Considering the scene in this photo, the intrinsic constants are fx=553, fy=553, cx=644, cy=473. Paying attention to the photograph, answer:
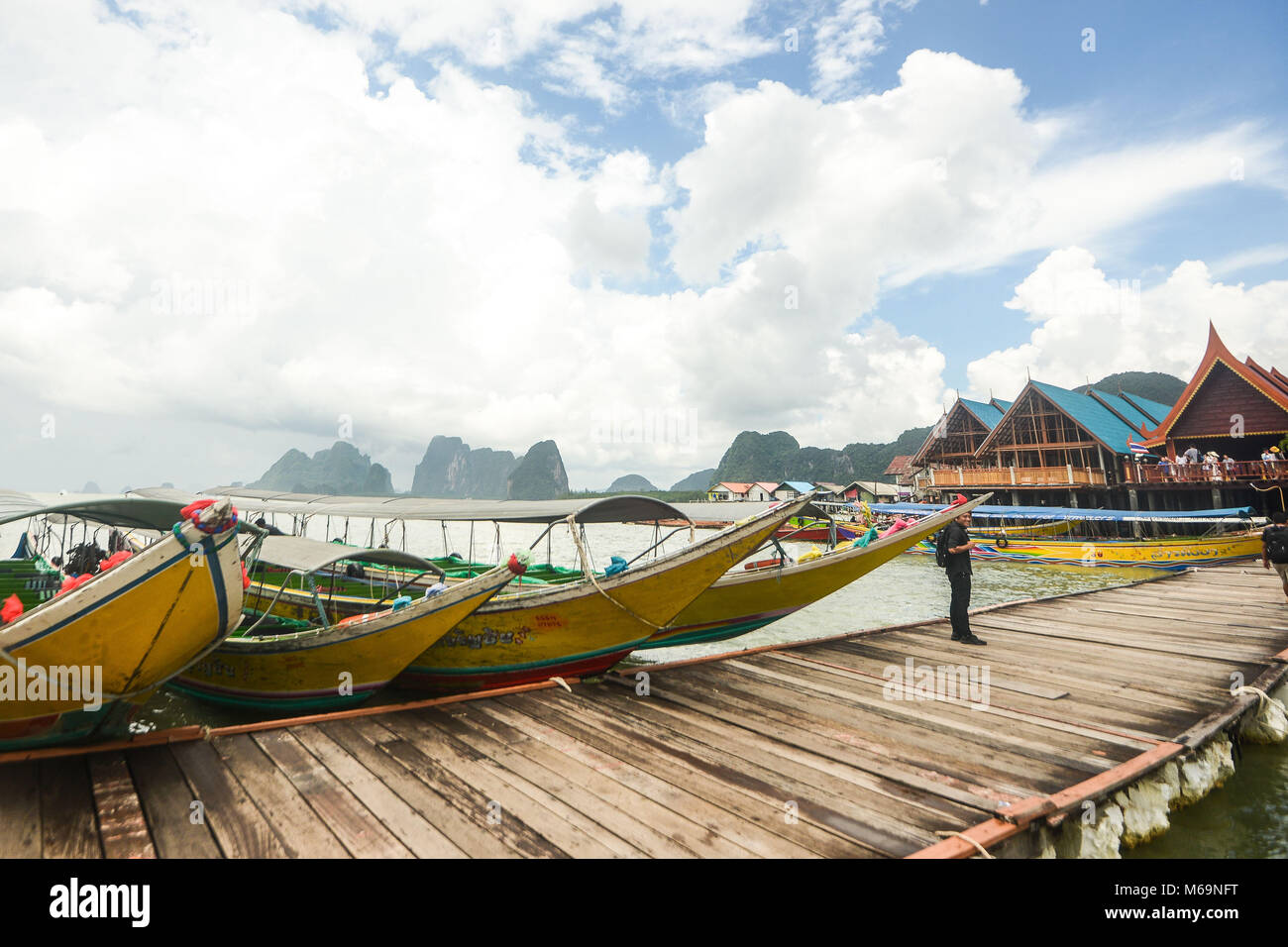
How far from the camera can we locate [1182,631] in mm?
8281

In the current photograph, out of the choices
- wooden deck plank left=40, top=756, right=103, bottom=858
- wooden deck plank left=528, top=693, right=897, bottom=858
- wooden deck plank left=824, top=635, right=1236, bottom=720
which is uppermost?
wooden deck plank left=40, top=756, right=103, bottom=858

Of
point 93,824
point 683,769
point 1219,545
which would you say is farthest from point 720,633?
point 1219,545

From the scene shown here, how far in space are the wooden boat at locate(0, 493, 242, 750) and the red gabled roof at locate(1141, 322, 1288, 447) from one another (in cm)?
3491

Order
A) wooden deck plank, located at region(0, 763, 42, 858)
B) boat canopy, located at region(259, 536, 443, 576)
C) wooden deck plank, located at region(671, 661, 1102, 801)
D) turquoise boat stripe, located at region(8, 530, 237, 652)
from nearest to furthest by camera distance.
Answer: wooden deck plank, located at region(0, 763, 42, 858) → turquoise boat stripe, located at region(8, 530, 237, 652) → wooden deck plank, located at region(671, 661, 1102, 801) → boat canopy, located at region(259, 536, 443, 576)

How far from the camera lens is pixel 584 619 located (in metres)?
5.73

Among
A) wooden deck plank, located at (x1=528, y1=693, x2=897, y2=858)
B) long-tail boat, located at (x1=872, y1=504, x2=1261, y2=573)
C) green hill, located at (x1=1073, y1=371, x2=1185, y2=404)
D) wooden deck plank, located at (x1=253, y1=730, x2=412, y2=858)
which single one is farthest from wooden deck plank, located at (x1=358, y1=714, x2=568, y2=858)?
green hill, located at (x1=1073, y1=371, x2=1185, y2=404)

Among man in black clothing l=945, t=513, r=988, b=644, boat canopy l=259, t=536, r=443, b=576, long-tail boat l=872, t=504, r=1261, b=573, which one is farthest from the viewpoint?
long-tail boat l=872, t=504, r=1261, b=573

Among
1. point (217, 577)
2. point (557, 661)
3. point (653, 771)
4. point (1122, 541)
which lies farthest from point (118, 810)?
point (1122, 541)

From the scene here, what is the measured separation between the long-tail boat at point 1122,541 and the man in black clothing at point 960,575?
1464 centimetres

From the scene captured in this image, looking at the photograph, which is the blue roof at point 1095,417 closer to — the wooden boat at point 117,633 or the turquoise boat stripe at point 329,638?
the turquoise boat stripe at point 329,638

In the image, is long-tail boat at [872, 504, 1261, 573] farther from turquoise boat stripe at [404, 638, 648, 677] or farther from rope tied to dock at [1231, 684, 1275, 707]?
turquoise boat stripe at [404, 638, 648, 677]

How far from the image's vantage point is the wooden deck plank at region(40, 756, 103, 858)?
3.05 m
